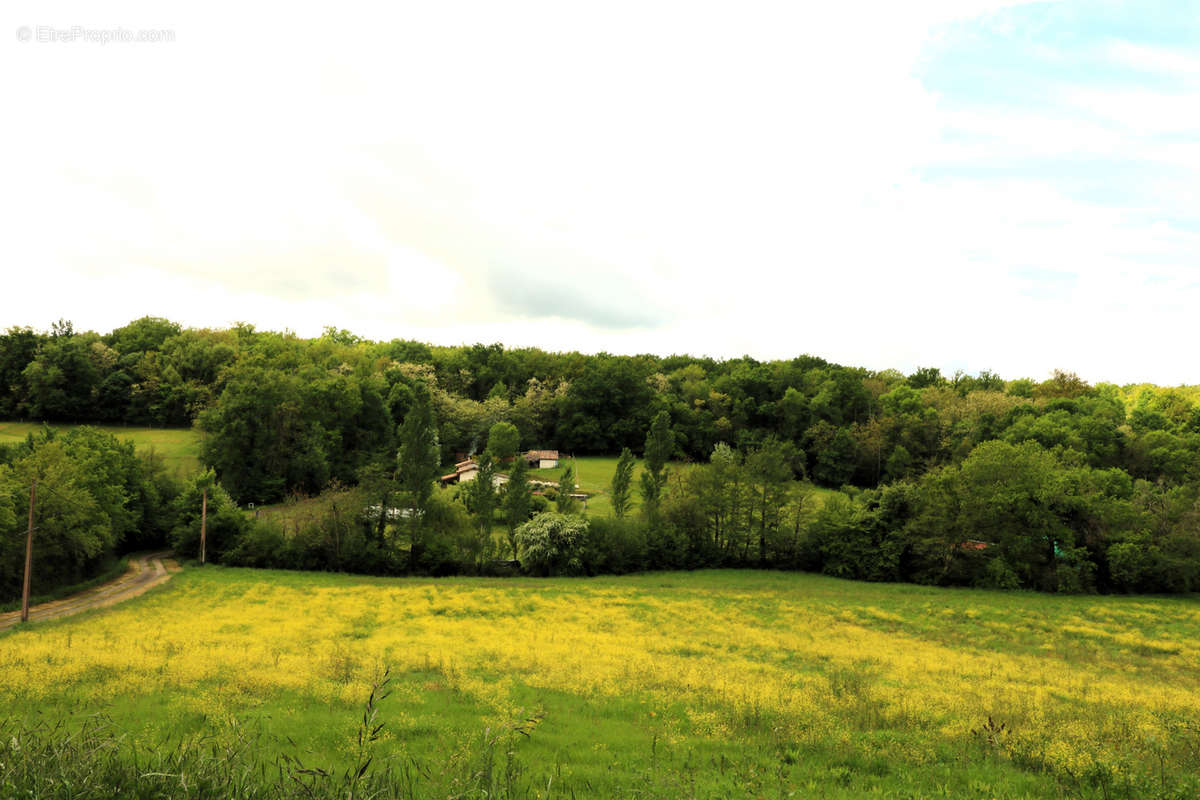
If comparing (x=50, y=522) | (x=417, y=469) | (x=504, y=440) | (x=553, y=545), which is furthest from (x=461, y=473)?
(x=50, y=522)

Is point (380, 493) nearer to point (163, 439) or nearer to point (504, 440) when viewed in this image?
point (504, 440)

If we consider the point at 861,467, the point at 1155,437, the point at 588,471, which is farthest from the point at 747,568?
the point at 1155,437

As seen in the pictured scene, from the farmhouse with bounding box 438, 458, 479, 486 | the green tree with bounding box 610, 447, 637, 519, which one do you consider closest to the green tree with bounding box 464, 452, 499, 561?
the green tree with bounding box 610, 447, 637, 519

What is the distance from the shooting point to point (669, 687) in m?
17.9

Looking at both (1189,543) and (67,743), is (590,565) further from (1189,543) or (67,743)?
(67,743)

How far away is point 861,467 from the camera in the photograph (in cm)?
9412

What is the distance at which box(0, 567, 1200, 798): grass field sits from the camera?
11227 mm

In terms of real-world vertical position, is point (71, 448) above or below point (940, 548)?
above

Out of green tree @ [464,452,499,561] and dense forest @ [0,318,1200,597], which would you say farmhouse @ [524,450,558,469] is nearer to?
dense forest @ [0,318,1200,597]

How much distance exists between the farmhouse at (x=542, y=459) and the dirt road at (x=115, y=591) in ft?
172

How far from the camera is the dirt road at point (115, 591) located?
33.6m

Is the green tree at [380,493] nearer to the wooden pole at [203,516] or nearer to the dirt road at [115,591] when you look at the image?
the wooden pole at [203,516]

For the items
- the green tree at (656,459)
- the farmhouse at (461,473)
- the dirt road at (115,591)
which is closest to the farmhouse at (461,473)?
the farmhouse at (461,473)

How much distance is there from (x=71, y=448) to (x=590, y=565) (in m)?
40.4
